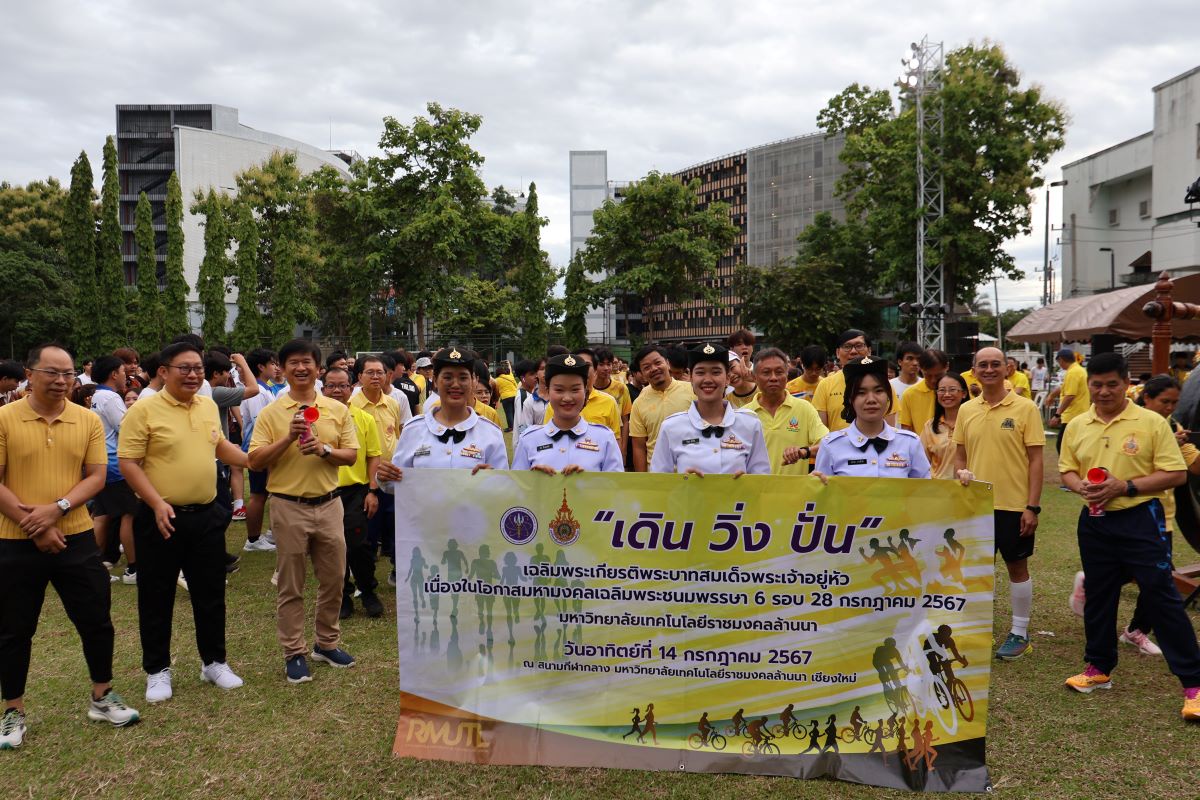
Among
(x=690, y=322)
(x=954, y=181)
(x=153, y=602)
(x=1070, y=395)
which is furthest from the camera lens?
(x=690, y=322)

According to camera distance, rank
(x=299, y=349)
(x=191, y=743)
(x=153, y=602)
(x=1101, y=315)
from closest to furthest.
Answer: (x=191, y=743) < (x=153, y=602) < (x=299, y=349) < (x=1101, y=315)

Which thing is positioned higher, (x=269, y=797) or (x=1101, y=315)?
(x=1101, y=315)

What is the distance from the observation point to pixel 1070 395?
39.5 ft

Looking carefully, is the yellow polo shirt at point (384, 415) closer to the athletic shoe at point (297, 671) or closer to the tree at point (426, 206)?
the athletic shoe at point (297, 671)

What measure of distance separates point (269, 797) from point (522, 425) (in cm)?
533

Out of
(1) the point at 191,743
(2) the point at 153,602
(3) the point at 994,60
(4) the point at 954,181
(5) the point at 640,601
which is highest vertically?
(3) the point at 994,60

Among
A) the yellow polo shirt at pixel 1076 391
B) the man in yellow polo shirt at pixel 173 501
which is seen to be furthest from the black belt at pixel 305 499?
the yellow polo shirt at pixel 1076 391

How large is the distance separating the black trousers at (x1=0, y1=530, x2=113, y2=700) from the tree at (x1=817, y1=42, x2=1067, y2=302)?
30.9 metres

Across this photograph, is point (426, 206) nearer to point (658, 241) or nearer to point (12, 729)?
point (658, 241)

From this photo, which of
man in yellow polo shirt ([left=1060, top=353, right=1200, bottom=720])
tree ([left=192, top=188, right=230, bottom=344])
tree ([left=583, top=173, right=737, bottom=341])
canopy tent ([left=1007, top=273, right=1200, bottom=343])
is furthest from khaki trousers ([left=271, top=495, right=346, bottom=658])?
tree ([left=192, top=188, right=230, bottom=344])

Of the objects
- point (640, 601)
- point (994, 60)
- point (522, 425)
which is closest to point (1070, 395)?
point (522, 425)

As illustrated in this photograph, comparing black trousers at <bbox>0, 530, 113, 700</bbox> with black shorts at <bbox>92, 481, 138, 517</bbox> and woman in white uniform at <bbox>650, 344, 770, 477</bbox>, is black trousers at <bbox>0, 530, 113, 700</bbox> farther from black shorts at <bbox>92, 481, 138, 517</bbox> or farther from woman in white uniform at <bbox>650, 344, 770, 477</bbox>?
woman in white uniform at <bbox>650, 344, 770, 477</bbox>

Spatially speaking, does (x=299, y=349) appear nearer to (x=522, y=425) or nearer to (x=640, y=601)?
(x=640, y=601)

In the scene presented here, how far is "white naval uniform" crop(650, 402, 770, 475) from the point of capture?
4.13 m
